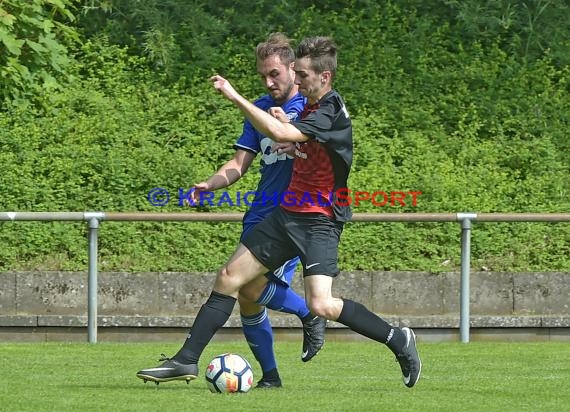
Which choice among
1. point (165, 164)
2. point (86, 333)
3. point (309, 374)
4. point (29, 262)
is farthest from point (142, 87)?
point (309, 374)

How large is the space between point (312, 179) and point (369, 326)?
858 mm

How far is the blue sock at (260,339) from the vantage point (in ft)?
24.7

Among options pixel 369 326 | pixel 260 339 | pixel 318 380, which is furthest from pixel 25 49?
pixel 369 326

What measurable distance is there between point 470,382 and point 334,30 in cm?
923

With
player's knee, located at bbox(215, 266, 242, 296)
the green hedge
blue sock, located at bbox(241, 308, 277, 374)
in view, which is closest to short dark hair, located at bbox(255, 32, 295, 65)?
player's knee, located at bbox(215, 266, 242, 296)

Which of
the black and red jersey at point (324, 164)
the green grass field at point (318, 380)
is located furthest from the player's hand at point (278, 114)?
the green grass field at point (318, 380)

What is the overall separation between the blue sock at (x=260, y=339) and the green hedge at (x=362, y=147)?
4.97m

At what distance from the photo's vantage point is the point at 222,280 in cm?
717

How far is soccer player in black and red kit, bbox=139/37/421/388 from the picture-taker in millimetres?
6969

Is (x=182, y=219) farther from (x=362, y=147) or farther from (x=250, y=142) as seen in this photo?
(x=362, y=147)

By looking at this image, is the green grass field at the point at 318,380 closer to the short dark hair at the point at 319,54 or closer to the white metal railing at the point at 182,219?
the white metal railing at the point at 182,219

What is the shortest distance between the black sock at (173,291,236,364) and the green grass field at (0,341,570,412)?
0.75 feet

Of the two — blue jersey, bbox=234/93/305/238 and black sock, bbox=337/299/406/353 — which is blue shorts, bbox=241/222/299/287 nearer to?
blue jersey, bbox=234/93/305/238

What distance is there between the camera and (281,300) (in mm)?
7859
